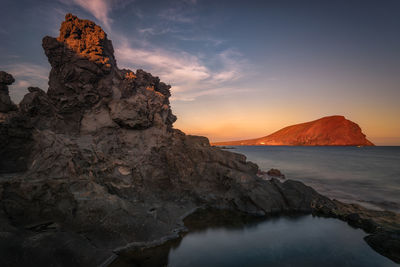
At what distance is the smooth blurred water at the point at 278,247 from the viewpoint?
11125 mm

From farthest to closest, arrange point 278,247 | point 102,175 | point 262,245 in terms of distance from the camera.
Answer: point 102,175 → point 262,245 → point 278,247

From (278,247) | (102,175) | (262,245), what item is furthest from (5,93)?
(278,247)

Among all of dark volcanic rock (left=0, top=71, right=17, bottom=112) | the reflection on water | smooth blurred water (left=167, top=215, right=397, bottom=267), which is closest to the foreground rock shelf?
dark volcanic rock (left=0, top=71, right=17, bottom=112)

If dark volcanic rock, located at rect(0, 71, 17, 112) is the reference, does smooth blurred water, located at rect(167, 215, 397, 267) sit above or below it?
below

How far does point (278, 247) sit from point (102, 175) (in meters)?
12.8

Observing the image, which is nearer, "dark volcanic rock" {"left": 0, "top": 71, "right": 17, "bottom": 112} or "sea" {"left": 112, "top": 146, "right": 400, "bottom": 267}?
"sea" {"left": 112, "top": 146, "right": 400, "bottom": 267}

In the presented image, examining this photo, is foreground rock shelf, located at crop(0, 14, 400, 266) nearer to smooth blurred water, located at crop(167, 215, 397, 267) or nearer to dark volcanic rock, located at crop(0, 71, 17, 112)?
dark volcanic rock, located at crop(0, 71, 17, 112)

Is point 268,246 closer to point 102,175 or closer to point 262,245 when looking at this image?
point 262,245

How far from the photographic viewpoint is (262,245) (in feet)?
42.4

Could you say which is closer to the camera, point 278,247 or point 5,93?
point 278,247

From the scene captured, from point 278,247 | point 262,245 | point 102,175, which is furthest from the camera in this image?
point 102,175

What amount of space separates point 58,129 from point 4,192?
7.47m

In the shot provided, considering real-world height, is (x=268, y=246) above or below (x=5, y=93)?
below

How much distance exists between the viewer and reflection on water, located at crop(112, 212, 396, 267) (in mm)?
10953
